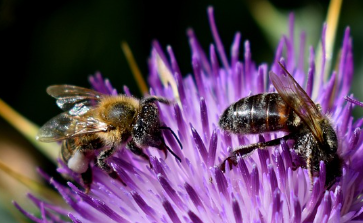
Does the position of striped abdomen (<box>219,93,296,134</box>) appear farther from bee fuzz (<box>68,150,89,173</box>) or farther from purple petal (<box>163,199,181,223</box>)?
bee fuzz (<box>68,150,89,173</box>)

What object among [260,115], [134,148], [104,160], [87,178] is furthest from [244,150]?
[87,178]

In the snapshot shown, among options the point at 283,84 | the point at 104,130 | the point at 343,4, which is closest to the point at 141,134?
the point at 104,130

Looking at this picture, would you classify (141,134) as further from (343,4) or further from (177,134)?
(343,4)

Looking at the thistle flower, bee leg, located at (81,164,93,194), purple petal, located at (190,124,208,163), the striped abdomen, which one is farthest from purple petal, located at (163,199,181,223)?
bee leg, located at (81,164,93,194)

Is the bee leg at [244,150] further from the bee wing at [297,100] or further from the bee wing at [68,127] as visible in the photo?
the bee wing at [68,127]

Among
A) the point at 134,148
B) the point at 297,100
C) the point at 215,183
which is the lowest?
the point at 215,183

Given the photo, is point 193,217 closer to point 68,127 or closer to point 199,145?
point 199,145
